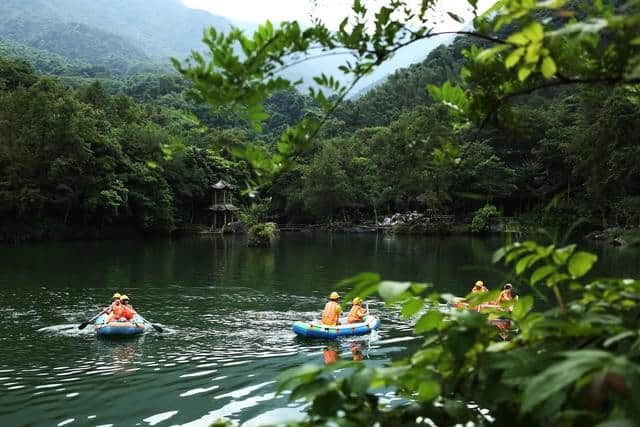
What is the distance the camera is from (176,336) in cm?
1190

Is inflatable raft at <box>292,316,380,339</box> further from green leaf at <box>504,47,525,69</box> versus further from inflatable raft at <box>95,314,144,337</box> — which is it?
green leaf at <box>504,47,525,69</box>

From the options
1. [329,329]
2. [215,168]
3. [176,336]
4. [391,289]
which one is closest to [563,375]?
[391,289]

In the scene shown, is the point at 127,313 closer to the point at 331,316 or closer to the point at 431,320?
the point at 331,316

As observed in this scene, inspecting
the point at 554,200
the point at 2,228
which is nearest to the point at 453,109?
the point at 554,200

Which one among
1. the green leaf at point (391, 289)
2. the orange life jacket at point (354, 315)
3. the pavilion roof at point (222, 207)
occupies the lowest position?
the orange life jacket at point (354, 315)

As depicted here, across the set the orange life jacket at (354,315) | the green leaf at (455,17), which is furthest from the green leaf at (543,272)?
the orange life jacket at (354,315)

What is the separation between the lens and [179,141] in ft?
7.27

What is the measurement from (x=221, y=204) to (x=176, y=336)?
40.9m

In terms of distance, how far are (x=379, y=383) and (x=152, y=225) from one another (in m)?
45.8

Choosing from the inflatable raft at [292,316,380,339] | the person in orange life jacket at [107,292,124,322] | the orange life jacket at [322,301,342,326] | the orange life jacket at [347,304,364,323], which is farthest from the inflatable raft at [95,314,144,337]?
the orange life jacket at [347,304,364,323]

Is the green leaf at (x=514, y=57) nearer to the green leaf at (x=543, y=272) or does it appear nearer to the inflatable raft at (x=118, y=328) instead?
the green leaf at (x=543, y=272)

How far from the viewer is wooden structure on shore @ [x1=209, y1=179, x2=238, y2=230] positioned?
169 ft

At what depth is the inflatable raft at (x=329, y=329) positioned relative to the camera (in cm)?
1175

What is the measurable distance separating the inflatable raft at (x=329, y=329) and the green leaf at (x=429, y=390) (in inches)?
413
